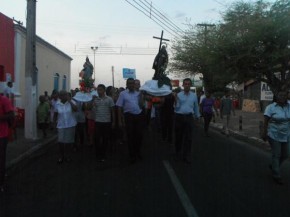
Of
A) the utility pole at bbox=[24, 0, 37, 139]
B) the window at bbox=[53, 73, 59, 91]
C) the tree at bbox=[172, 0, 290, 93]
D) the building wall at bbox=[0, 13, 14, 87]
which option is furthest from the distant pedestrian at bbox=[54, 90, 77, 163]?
the window at bbox=[53, 73, 59, 91]

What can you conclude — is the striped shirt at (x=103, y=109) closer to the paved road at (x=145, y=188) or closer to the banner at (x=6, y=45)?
the paved road at (x=145, y=188)

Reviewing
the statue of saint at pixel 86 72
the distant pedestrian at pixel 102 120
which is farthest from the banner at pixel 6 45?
the distant pedestrian at pixel 102 120

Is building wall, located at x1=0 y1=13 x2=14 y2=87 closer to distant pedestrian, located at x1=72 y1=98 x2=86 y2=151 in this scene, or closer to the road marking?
distant pedestrian, located at x1=72 y1=98 x2=86 y2=151

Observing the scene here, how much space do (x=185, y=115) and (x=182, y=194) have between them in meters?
→ 3.78

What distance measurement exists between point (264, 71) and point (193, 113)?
44.8 feet

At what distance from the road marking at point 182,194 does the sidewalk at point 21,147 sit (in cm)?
344

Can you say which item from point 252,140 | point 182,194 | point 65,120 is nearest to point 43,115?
point 65,120

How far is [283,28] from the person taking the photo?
72.8 feet

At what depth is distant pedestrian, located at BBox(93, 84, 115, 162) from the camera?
1114 cm

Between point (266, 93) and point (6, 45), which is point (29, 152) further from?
point (266, 93)

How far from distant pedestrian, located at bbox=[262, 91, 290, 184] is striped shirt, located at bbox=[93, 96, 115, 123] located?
3650 millimetres

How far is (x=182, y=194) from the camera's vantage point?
7656mm

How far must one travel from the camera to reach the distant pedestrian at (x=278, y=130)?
9031mm

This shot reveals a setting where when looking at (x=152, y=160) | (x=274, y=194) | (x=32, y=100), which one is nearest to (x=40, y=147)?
(x=32, y=100)
